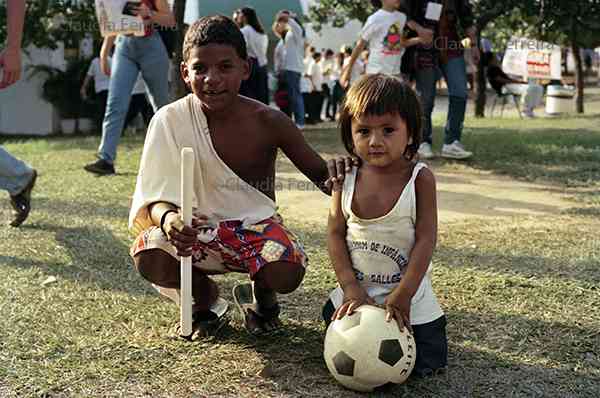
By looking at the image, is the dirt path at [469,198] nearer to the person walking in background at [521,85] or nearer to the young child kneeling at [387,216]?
the young child kneeling at [387,216]

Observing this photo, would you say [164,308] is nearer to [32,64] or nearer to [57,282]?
[57,282]

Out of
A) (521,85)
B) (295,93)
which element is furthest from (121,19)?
(521,85)

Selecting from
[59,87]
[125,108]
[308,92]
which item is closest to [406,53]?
[125,108]

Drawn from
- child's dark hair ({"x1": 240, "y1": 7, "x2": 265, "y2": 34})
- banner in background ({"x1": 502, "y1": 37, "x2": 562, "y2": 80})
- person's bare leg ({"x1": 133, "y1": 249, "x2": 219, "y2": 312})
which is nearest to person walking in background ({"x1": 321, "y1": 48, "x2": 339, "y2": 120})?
banner in background ({"x1": 502, "y1": 37, "x2": 562, "y2": 80})

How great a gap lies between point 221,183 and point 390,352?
0.94m

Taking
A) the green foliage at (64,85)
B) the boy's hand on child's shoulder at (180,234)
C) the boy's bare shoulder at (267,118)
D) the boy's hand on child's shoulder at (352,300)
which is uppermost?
the boy's bare shoulder at (267,118)

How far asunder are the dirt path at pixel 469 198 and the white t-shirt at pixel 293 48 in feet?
17.7

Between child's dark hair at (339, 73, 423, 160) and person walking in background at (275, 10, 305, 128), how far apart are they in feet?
30.9

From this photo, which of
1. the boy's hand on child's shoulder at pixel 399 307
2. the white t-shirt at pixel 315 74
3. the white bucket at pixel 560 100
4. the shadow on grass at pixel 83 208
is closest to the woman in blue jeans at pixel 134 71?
the shadow on grass at pixel 83 208

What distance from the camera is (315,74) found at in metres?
17.2

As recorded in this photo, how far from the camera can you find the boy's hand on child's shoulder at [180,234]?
8.46 ft

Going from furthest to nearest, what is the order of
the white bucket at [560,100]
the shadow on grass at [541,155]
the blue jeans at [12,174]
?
1. the white bucket at [560,100]
2. the shadow on grass at [541,155]
3. the blue jeans at [12,174]

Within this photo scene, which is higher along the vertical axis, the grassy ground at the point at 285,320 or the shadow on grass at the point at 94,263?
the grassy ground at the point at 285,320

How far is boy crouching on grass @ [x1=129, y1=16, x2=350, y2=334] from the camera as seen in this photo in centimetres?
282
